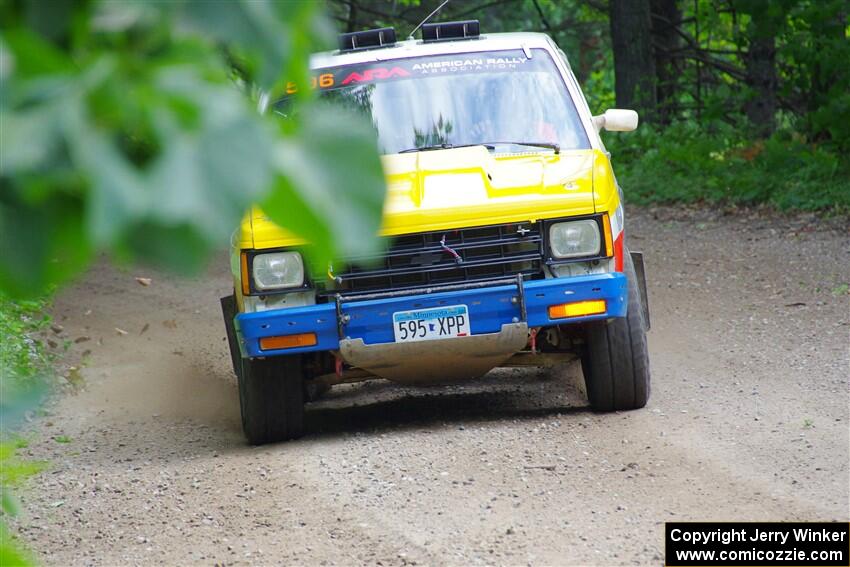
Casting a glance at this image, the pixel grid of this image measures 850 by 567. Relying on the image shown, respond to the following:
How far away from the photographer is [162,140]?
0.71 m

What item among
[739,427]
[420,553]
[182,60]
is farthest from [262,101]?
[739,427]

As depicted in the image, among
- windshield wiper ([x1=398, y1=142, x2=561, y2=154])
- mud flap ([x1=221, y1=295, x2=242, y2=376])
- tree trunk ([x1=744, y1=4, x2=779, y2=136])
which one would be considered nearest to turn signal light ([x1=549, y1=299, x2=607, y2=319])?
windshield wiper ([x1=398, y1=142, x2=561, y2=154])

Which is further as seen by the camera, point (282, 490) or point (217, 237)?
point (282, 490)

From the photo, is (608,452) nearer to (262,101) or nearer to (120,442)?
(120,442)

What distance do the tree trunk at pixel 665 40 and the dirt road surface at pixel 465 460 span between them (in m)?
12.0

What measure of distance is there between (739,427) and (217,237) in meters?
5.45

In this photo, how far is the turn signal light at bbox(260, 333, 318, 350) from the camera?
18.6ft

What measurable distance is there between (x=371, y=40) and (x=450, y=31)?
503 millimetres

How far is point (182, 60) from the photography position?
76 cm

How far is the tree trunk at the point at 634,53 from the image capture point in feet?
59.1

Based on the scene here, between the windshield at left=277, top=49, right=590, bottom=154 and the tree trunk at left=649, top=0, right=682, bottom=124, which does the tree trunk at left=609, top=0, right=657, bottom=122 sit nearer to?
the tree trunk at left=649, top=0, right=682, bottom=124

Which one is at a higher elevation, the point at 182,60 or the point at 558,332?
the point at 182,60

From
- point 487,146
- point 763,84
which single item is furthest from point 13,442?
point 763,84

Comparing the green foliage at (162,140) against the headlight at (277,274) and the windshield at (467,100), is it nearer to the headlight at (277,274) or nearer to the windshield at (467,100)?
the headlight at (277,274)
